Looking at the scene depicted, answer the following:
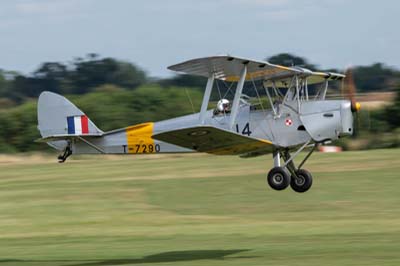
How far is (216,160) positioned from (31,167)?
965 cm

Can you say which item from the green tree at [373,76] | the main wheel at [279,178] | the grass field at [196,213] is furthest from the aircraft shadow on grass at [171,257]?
the green tree at [373,76]

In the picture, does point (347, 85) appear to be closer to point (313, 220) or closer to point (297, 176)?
point (297, 176)

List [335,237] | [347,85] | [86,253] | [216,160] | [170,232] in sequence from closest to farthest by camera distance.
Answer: [347,85]
[86,253]
[335,237]
[170,232]
[216,160]

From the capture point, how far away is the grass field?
20844mm

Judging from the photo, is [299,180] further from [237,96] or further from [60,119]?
[60,119]

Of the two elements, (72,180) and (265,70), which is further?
(72,180)

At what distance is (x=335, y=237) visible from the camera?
23281 millimetres

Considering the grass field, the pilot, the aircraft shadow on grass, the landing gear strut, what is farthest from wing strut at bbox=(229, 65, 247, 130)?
the aircraft shadow on grass

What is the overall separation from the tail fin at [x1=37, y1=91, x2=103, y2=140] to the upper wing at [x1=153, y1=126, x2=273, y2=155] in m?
3.20

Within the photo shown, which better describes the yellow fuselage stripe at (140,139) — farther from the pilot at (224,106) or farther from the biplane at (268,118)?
the pilot at (224,106)

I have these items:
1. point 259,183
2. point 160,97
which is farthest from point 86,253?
point 160,97

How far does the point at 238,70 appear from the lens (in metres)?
18.3

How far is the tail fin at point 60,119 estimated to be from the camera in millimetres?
20703

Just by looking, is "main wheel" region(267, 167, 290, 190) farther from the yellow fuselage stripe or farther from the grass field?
the yellow fuselage stripe
